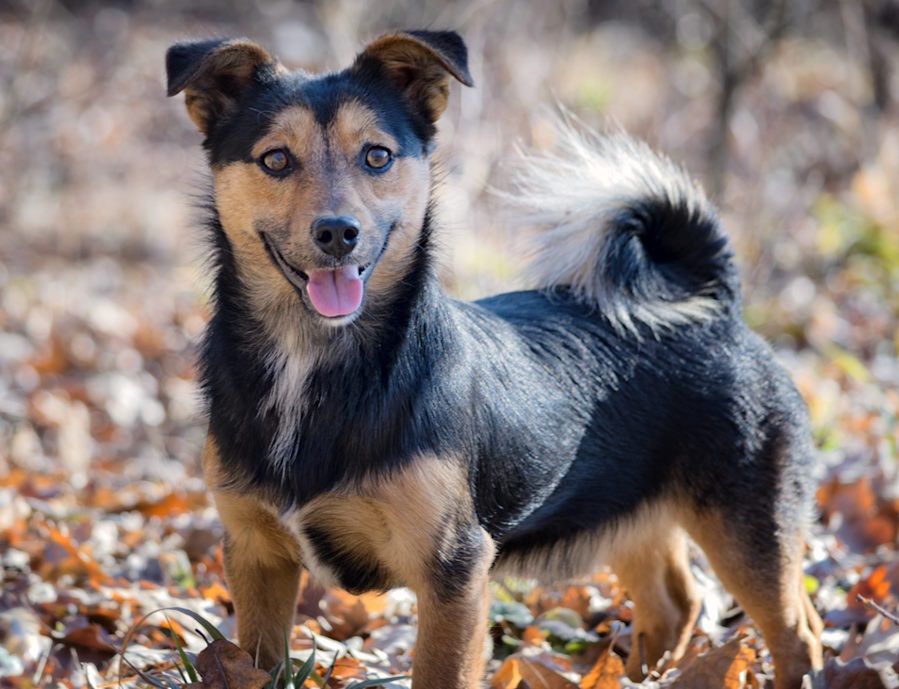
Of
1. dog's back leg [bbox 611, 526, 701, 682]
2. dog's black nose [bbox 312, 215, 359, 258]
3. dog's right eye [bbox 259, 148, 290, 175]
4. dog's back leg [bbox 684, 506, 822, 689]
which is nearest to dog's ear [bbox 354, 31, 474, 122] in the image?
dog's right eye [bbox 259, 148, 290, 175]

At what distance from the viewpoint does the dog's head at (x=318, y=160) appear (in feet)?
11.6

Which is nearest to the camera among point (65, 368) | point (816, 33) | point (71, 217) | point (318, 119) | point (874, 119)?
point (318, 119)

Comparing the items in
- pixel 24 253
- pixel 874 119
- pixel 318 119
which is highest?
pixel 318 119

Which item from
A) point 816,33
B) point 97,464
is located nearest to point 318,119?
point 97,464

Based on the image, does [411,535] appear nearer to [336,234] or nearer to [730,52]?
[336,234]

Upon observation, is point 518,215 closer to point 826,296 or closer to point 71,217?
point 826,296

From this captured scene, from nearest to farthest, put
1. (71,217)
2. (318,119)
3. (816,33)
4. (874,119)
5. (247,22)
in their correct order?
(318,119) < (874,119) < (71,217) < (816,33) < (247,22)

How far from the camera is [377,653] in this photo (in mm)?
4254

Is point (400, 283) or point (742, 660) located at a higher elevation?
point (400, 283)

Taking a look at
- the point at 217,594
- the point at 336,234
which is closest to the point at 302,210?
the point at 336,234

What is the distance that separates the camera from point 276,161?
363cm

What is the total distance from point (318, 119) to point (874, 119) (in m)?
9.52

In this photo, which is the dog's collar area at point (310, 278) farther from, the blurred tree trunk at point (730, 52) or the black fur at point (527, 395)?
the blurred tree trunk at point (730, 52)

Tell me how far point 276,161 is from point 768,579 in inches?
87.0
